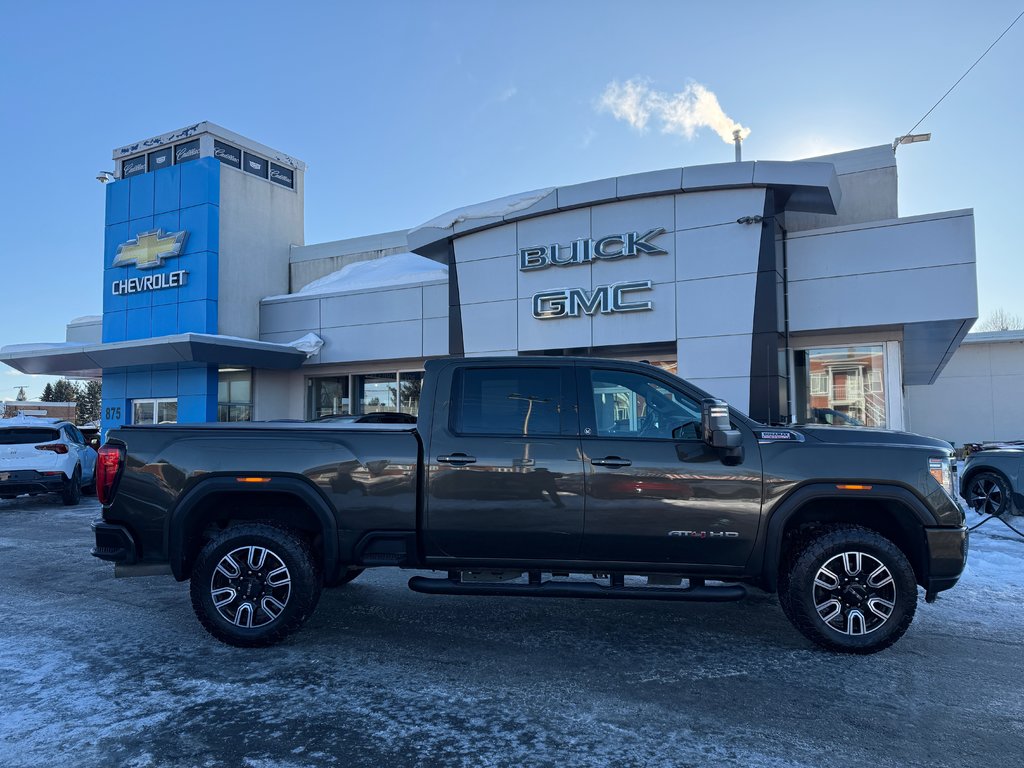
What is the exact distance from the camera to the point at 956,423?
26922mm

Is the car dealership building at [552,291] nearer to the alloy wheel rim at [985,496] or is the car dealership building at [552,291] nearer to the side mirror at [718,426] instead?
the alloy wheel rim at [985,496]

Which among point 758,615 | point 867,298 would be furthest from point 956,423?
point 758,615

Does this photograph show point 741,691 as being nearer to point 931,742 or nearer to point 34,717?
point 931,742

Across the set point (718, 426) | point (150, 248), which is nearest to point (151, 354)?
point (150, 248)

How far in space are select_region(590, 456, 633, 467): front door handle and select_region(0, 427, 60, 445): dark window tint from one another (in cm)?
1257

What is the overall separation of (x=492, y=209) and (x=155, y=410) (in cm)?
1310

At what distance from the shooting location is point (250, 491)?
476 cm

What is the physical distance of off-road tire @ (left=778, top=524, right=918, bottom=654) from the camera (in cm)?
444

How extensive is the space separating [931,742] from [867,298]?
11028 mm

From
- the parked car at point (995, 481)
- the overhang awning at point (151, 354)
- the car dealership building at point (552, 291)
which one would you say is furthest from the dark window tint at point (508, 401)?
the overhang awning at point (151, 354)

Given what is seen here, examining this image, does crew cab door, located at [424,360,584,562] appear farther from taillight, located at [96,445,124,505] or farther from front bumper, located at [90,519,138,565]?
taillight, located at [96,445,124,505]

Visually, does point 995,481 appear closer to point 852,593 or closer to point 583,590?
point 852,593

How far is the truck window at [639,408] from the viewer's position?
4.74m

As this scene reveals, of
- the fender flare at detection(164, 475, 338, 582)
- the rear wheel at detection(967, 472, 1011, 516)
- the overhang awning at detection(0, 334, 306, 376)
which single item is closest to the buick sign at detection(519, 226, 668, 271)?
the rear wheel at detection(967, 472, 1011, 516)
